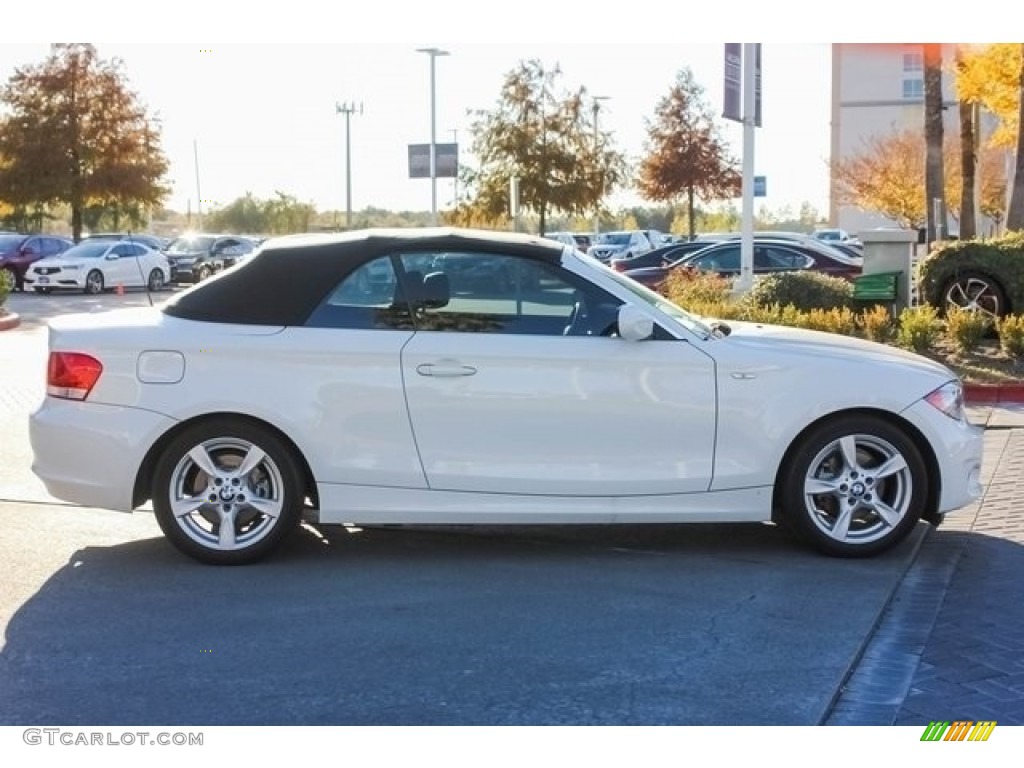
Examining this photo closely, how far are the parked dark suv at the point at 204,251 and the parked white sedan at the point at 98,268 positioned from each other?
111cm

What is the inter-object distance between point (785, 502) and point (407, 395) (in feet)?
6.11

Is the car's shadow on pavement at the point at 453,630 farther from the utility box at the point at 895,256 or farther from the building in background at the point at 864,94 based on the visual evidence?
the building in background at the point at 864,94

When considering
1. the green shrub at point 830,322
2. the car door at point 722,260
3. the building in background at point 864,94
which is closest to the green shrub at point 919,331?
the green shrub at point 830,322

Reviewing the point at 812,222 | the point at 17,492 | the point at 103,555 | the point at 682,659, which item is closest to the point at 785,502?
the point at 682,659

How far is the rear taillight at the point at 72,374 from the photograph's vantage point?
6.45 m

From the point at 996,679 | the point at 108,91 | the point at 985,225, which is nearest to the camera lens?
the point at 996,679

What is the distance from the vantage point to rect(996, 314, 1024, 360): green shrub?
1286 centimetres

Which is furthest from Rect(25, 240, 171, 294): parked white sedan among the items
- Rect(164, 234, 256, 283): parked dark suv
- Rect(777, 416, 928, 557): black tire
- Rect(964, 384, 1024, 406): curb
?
Rect(777, 416, 928, 557): black tire

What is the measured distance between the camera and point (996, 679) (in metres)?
4.87

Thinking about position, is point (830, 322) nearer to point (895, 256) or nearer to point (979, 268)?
point (979, 268)

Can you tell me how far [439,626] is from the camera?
5.56m

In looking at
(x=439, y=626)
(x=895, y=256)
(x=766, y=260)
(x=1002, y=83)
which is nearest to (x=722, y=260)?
(x=766, y=260)

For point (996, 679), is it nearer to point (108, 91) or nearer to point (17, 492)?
point (17, 492)

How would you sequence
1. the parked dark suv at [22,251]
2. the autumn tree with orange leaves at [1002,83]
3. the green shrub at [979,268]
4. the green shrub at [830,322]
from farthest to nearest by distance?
1. the parked dark suv at [22,251]
2. the autumn tree with orange leaves at [1002,83]
3. the green shrub at [979,268]
4. the green shrub at [830,322]
